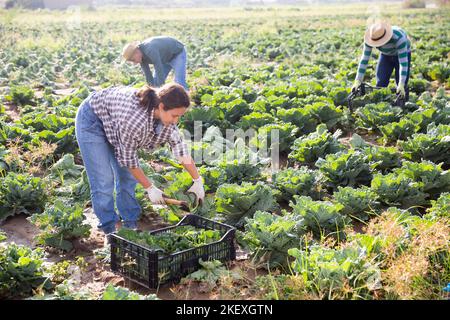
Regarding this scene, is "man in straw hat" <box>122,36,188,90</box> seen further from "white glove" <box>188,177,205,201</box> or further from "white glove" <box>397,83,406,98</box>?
"white glove" <box>397,83,406,98</box>

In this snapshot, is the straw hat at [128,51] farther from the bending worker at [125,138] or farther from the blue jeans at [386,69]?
the blue jeans at [386,69]

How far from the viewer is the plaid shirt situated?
4.09 m

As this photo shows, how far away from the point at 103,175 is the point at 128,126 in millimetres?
708

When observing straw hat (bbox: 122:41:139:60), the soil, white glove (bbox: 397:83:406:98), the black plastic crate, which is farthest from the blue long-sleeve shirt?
white glove (bbox: 397:83:406:98)

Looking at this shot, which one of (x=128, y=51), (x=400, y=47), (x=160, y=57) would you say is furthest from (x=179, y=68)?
(x=400, y=47)

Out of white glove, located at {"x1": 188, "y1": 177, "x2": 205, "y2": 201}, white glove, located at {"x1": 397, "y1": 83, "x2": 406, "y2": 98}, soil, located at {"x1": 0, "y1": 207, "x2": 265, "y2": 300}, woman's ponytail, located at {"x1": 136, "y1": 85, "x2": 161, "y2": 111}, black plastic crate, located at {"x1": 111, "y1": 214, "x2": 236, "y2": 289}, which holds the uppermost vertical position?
woman's ponytail, located at {"x1": 136, "y1": 85, "x2": 161, "y2": 111}

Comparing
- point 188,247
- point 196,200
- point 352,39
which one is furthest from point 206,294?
point 352,39

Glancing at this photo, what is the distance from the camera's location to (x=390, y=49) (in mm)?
8406

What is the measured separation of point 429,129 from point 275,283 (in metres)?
4.21

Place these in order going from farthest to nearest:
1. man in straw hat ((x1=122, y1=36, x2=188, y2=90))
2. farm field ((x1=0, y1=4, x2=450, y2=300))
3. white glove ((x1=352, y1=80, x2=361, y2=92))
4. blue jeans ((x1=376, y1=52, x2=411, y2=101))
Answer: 1. blue jeans ((x1=376, y1=52, x2=411, y2=101))
2. white glove ((x1=352, y1=80, x2=361, y2=92))
3. man in straw hat ((x1=122, y1=36, x2=188, y2=90))
4. farm field ((x1=0, y1=4, x2=450, y2=300))

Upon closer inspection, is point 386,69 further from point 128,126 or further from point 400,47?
point 128,126

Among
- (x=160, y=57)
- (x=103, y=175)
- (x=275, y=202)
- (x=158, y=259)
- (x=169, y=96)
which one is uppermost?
(x=169, y=96)

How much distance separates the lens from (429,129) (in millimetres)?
7051

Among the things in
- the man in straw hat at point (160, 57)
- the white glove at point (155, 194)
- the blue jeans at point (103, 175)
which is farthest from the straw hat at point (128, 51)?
the white glove at point (155, 194)
